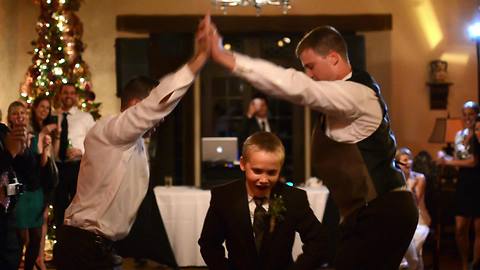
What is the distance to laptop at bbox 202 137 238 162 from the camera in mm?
6246

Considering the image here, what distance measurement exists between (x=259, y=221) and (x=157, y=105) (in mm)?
695

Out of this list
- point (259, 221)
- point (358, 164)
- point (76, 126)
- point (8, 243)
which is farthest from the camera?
point (76, 126)

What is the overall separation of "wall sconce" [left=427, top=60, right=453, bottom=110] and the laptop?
306cm

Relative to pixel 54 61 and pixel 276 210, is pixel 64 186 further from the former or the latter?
pixel 276 210

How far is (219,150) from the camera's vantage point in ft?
20.6

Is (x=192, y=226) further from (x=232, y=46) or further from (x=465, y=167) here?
(x=232, y=46)

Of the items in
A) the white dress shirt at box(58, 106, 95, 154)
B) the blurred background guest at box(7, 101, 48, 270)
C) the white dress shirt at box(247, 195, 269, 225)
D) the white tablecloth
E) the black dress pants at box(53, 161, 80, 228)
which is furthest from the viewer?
the white dress shirt at box(58, 106, 95, 154)

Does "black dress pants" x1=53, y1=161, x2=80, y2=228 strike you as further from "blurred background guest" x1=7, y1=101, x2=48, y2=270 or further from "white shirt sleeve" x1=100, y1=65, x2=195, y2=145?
"white shirt sleeve" x1=100, y1=65, x2=195, y2=145

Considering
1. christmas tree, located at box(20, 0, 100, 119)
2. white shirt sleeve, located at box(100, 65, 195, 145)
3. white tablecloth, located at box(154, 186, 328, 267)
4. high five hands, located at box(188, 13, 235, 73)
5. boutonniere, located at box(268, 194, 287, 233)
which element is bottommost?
white tablecloth, located at box(154, 186, 328, 267)

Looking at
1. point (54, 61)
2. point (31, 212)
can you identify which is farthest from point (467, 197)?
point (54, 61)

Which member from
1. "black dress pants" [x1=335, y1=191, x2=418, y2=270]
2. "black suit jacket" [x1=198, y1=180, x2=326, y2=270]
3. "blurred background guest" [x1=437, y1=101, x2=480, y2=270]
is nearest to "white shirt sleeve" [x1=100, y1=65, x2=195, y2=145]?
"black suit jacket" [x1=198, y1=180, x2=326, y2=270]

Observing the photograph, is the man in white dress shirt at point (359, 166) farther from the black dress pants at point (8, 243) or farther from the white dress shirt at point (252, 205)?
the black dress pants at point (8, 243)

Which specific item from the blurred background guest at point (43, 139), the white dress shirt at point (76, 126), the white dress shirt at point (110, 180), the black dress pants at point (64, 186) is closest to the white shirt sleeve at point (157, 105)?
the white dress shirt at point (110, 180)

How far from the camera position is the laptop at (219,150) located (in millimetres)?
6246
